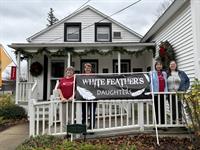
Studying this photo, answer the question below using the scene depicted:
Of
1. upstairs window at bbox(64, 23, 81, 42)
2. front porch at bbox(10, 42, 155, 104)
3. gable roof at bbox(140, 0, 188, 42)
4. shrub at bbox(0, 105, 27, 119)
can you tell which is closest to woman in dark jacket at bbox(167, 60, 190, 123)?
gable roof at bbox(140, 0, 188, 42)

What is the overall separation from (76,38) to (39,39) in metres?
2.65

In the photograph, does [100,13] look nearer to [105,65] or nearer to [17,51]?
[105,65]

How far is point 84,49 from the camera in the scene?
47.0 ft

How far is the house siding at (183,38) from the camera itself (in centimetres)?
873

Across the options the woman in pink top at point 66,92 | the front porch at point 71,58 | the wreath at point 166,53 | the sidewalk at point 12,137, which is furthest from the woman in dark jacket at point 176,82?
the front porch at point 71,58

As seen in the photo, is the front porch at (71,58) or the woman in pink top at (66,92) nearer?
the woman in pink top at (66,92)

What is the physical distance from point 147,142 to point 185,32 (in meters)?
4.14

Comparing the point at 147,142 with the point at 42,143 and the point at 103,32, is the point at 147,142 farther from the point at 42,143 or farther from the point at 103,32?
the point at 103,32

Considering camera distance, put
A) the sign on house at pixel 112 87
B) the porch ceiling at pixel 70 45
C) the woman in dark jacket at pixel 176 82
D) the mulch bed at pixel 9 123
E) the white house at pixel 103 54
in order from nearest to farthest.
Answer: the woman in dark jacket at pixel 176 82
the sign on house at pixel 112 87
the white house at pixel 103 54
the mulch bed at pixel 9 123
the porch ceiling at pixel 70 45

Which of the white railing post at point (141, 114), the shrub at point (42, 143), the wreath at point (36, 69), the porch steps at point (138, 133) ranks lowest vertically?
the shrub at point (42, 143)

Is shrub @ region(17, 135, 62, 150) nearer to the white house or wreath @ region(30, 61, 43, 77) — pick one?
the white house

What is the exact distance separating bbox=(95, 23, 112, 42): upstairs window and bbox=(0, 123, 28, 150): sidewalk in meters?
10.9

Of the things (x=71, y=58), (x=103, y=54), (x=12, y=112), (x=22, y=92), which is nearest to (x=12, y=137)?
(x=12, y=112)

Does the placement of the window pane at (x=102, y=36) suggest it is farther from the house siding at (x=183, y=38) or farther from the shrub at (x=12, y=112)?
the house siding at (x=183, y=38)
